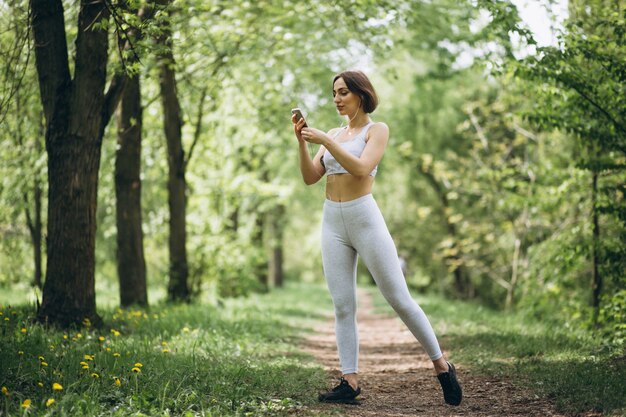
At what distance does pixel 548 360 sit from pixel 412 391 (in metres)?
1.46

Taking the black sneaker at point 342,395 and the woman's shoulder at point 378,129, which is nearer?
the woman's shoulder at point 378,129

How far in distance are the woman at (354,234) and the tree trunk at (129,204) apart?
5.88m

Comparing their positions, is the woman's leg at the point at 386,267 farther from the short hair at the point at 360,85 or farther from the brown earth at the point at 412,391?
the short hair at the point at 360,85

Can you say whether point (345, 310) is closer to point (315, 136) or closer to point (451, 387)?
point (451, 387)

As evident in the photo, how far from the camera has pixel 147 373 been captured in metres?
4.77

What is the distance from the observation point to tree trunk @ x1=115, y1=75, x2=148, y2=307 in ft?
32.3

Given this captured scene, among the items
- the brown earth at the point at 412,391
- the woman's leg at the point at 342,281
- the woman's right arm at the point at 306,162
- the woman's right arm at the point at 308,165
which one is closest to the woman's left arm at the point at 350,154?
the woman's right arm at the point at 306,162

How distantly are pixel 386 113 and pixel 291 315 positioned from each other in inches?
462

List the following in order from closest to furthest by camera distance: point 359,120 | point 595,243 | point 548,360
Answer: point 359,120 → point 548,360 → point 595,243

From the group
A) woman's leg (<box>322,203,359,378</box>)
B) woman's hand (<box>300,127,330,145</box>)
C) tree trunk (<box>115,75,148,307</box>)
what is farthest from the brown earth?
tree trunk (<box>115,75,148,307</box>)

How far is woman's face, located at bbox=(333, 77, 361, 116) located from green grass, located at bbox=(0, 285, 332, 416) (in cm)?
211

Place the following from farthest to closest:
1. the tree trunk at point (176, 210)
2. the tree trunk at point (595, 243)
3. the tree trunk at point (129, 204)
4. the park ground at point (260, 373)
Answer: the tree trunk at point (176, 210) < the tree trunk at point (129, 204) < the tree trunk at point (595, 243) < the park ground at point (260, 373)

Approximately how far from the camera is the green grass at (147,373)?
4.00 metres

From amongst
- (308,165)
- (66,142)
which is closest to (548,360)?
(308,165)
